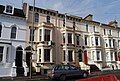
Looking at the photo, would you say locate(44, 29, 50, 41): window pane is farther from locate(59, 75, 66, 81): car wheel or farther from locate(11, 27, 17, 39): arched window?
locate(59, 75, 66, 81): car wheel

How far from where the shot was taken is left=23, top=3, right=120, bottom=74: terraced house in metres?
23.0

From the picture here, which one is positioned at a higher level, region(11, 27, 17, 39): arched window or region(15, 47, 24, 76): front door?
region(11, 27, 17, 39): arched window

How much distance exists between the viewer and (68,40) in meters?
26.4

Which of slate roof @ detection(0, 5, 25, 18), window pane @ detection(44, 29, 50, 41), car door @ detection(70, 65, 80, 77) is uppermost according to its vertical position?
slate roof @ detection(0, 5, 25, 18)

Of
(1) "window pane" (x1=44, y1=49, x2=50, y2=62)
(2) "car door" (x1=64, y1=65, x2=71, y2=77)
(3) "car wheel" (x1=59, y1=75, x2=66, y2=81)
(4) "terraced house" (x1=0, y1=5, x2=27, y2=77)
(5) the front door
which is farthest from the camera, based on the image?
(1) "window pane" (x1=44, y1=49, x2=50, y2=62)

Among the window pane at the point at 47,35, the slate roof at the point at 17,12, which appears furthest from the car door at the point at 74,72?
the slate roof at the point at 17,12

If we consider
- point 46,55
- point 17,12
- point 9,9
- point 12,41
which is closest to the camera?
point 12,41

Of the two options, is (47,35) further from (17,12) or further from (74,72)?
(74,72)

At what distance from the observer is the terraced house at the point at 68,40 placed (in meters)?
23.0

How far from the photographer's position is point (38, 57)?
22719mm

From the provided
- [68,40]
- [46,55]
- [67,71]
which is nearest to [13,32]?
[46,55]

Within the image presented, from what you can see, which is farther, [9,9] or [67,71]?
[9,9]

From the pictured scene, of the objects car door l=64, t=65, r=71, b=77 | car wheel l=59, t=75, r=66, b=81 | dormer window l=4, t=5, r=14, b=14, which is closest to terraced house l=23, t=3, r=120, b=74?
dormer window l=4, t=5, r=14, b=14

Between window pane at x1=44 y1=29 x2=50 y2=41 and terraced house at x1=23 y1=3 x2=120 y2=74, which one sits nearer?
terraced house at x1=23 y1=3 x2=120 y2=74
